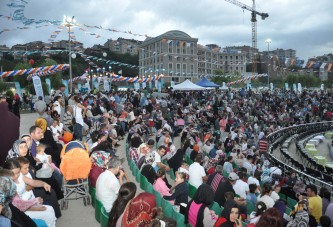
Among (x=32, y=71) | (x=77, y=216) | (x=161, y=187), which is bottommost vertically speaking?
(x=77, y=216)

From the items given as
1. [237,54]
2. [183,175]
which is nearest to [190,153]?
[183,175]

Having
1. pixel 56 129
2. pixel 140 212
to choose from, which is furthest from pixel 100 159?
pixel 56 129

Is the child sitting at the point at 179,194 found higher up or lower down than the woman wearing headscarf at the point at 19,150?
lower down

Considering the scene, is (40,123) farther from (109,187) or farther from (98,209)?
(109,187)

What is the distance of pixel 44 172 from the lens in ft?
20.8

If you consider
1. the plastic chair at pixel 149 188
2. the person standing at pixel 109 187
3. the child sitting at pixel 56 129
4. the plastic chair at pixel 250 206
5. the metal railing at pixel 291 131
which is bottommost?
the metal railing at pixel 291 131

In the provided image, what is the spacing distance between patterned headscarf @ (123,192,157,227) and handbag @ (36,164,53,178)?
2728mm

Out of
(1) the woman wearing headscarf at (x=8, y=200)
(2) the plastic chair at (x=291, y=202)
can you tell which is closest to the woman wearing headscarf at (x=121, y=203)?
(1) the woman wearing headscarf at (x=8, y=200)

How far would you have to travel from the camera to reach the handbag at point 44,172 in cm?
627

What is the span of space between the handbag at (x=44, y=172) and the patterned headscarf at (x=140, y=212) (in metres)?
2.73

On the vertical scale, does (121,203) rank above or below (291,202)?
above

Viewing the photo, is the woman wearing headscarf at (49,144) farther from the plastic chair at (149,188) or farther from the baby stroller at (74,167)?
the plastic chair at (149,188)

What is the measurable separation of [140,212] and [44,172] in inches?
115

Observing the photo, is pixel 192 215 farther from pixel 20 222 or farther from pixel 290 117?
pixel 290 117
